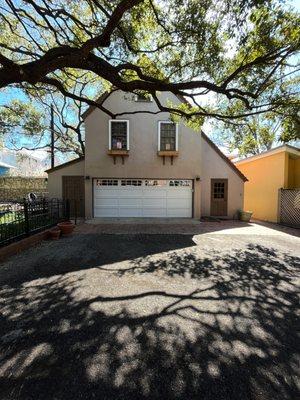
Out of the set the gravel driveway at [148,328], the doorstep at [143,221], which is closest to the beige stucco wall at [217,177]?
the doorstep at [143,221]

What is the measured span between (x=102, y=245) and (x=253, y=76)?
6713mm

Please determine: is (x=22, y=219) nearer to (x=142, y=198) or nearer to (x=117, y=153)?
(x=117, y=153)

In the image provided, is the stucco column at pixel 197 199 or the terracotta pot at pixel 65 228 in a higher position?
the stucco column at pixel 197 199

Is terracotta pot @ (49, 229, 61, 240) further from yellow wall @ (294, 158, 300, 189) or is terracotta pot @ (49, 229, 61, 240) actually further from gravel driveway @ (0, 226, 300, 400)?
yellow wall @ (294, 158, 300, 189)

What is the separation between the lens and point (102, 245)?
26.9ft

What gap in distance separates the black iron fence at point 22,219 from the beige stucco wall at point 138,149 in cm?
385

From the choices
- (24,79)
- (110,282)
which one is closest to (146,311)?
(110,282)

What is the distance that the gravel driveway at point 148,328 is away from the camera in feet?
8.04

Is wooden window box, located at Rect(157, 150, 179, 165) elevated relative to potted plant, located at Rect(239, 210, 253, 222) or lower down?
elevated

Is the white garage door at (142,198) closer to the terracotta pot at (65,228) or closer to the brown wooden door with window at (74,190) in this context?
the brown wooden door with window at (74,190)

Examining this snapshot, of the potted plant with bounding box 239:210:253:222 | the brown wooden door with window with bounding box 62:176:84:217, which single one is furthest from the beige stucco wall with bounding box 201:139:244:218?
the brown wooden door with window with bounding box 62:176:84:217

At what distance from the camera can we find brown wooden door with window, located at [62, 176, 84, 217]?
14922 millimetres

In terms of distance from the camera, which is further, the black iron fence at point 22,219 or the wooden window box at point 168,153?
the wooden window box at point 168,153

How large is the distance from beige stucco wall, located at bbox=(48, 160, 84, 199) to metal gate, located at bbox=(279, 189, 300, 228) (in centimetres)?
1167
